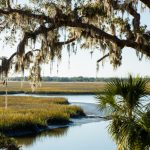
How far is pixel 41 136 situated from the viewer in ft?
104

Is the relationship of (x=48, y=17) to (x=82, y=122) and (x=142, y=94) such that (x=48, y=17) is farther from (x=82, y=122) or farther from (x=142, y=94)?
(x=82, y=122)

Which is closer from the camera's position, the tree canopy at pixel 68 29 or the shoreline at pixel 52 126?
the tree canopy at pixel 68 29

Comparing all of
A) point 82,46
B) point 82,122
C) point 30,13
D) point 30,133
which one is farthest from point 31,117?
point 30,13

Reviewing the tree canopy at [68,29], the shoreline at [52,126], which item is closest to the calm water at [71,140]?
the shoreline at [52,126]

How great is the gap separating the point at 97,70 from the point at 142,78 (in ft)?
15.5

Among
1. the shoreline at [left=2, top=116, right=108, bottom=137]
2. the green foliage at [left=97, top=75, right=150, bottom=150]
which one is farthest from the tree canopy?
the shoreline at [left=2, top=116, right=108, bottom=137]

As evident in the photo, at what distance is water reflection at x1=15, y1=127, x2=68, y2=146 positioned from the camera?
95.0 feet

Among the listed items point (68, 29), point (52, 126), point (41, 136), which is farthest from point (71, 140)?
point (68, 29)

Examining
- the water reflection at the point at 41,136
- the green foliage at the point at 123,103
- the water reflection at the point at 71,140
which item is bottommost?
the water reflection at the point at 71,140

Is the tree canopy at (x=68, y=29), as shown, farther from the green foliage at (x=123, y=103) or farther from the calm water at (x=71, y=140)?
the calm water at (x=71, y=140)

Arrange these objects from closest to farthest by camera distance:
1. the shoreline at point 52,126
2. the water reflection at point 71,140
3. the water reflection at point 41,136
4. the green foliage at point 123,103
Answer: the green foliage at point 123,103 < the water reflection at point 71,140 < the water reflection at point 41,136 < the shoreline at point 52,126

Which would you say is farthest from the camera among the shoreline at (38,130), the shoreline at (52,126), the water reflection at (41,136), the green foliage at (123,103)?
the shoreline at (52,126)

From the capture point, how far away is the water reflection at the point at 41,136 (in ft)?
95.0

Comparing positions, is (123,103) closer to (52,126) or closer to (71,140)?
(71,140)
